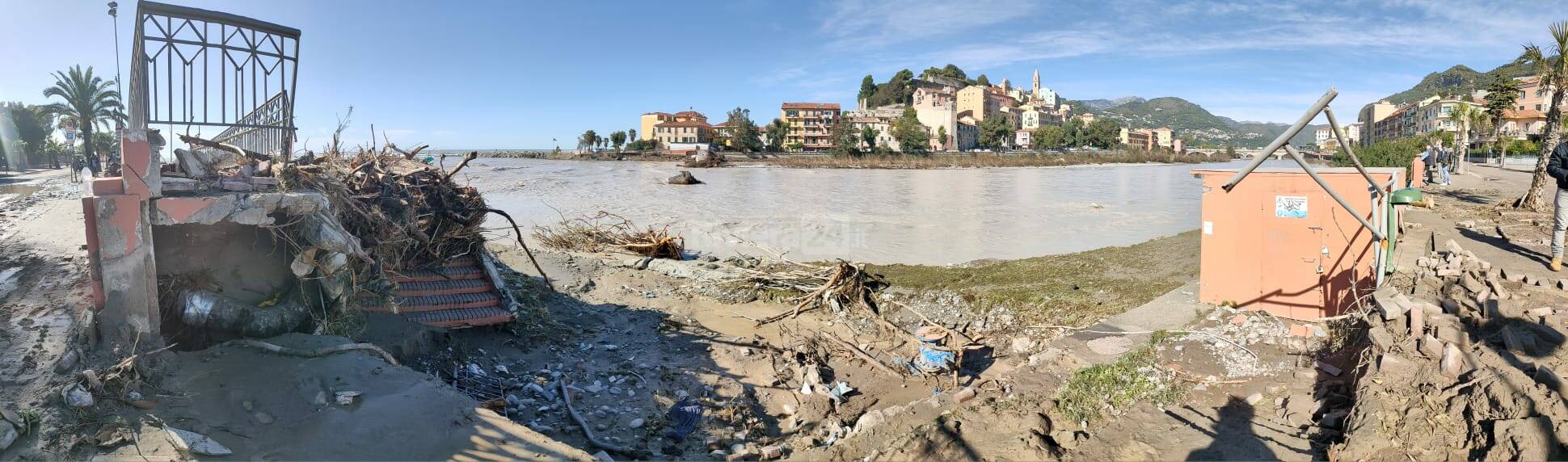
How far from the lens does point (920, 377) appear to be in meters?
7.30

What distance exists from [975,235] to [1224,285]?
1280 centimetres

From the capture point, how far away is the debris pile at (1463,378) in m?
3.54

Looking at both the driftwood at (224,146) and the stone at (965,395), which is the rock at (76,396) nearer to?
the driftwood at (224,146)

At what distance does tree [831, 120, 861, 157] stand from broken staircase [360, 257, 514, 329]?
7997 centimetres

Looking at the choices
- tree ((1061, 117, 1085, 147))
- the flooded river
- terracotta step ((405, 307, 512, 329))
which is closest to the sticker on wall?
the flooded river

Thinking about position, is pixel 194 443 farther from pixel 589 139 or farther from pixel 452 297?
pixel 589 139

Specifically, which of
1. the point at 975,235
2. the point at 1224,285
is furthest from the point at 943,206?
the point at 1224,285

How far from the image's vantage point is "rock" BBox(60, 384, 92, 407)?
13.7 ft

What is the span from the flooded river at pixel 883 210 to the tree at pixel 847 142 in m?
29.5

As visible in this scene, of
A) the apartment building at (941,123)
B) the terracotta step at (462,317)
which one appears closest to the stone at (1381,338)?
the terracotta step at (462,317)

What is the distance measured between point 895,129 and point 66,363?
101078 mm

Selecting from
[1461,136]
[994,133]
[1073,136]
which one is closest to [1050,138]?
[1073,136]

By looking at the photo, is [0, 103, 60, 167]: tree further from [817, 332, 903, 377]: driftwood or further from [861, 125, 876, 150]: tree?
[861, 125, 876, 150]: tree

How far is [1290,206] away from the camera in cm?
716
